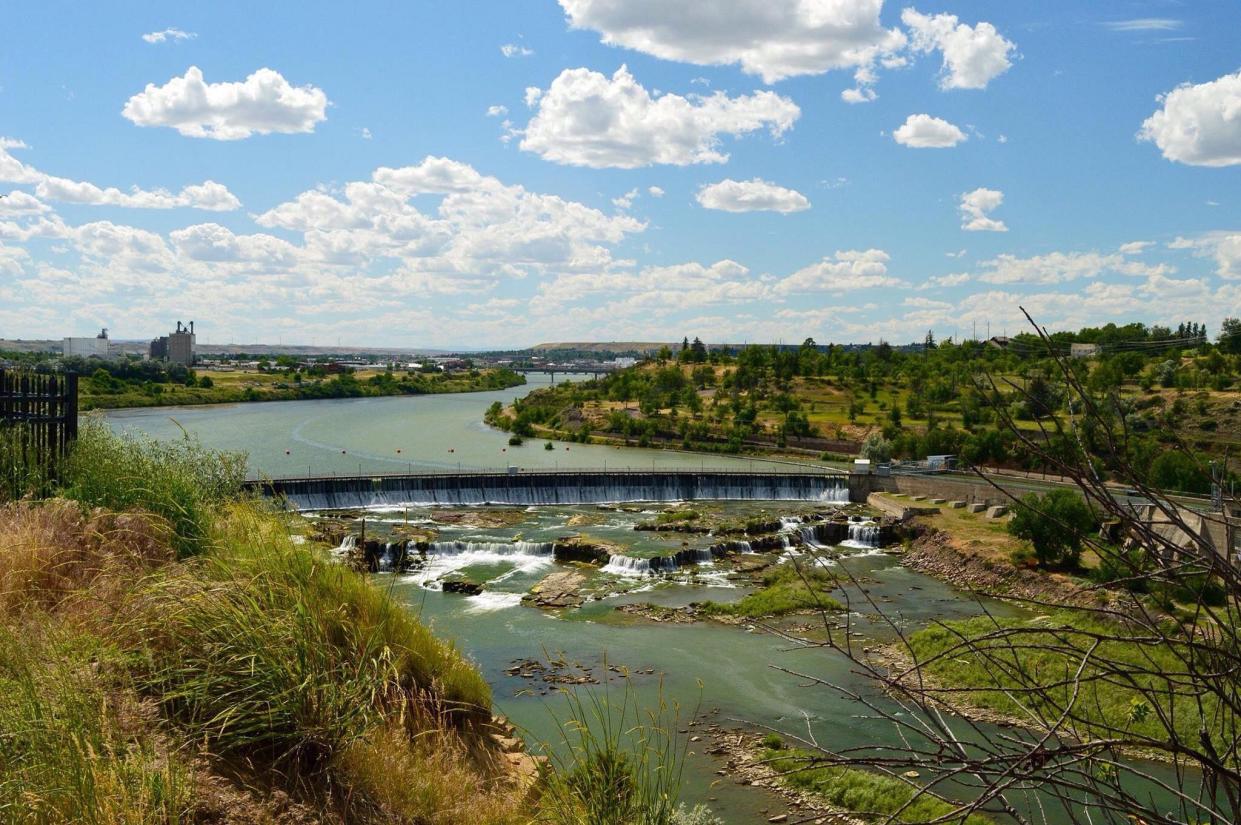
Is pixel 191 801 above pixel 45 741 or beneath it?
beneath

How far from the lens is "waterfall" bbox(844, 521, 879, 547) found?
118 feet

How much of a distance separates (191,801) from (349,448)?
194 feet

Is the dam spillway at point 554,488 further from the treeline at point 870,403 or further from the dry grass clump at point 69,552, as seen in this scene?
the dry grass clump at point 69,552

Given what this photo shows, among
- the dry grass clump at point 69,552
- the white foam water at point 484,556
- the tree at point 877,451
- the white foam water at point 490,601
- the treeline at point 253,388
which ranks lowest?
the white foam water at point 490,601

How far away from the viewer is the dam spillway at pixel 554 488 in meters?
39.8

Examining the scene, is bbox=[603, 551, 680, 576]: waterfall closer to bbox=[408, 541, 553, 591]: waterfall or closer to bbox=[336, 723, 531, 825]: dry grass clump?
bbox=[408, 541, 553, 591]: waterfall

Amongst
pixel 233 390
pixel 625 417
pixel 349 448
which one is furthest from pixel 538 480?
pixel 233 390

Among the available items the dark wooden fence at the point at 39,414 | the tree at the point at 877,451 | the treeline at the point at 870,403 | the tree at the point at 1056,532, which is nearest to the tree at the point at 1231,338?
the treeline at the point at 870,403

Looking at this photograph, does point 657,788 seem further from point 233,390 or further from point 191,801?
point 233,390

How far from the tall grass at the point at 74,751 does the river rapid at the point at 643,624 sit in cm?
196

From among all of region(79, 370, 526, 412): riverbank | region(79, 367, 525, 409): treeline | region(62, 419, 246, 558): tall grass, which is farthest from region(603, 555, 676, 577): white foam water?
region(79, 370, 526, 412): riverbank

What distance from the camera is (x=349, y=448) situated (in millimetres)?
60906

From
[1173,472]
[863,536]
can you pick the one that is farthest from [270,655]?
[1173,472]

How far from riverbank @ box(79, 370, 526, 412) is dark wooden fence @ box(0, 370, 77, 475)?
227ft
